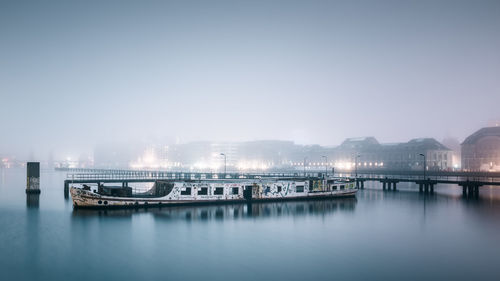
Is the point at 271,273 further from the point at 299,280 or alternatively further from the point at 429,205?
the point at 429,205

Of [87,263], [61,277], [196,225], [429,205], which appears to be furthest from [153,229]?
[429,205]

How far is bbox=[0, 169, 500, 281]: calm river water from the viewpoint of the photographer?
27.6 meters

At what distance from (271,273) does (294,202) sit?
118ft

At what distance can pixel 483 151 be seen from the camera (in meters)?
142

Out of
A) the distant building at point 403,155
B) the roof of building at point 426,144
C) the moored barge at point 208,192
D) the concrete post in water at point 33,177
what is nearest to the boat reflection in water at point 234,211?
the moored barge at point 208,192

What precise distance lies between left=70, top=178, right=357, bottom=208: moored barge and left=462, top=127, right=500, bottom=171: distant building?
98551 millimetres

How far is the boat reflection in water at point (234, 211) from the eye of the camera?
48.2 meters

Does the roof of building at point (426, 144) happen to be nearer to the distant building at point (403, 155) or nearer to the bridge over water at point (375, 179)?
the distant building at point (403, 155)

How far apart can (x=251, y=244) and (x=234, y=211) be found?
17.6 m

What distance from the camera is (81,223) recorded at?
4394cm

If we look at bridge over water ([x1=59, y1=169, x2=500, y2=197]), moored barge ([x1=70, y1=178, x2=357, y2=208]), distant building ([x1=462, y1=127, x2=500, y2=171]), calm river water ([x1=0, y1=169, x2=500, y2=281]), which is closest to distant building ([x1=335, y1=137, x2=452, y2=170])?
distant building ([x1=462, y1=127, x2=500, y2=171])

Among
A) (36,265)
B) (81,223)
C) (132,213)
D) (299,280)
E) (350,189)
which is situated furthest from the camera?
(350,189)

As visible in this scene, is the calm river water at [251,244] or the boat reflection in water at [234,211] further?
the boat reflection in water at [234,211]

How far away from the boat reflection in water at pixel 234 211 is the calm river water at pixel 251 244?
0.15 m
